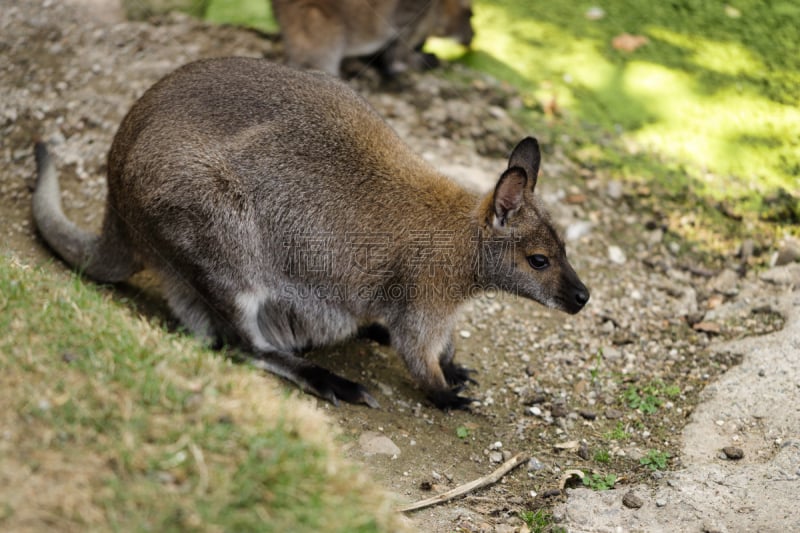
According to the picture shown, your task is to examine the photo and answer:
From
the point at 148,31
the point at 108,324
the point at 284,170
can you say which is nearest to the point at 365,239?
the point at 284,170

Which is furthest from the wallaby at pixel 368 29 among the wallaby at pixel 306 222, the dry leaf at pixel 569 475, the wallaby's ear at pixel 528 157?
the dry leaf at pixel 569 475

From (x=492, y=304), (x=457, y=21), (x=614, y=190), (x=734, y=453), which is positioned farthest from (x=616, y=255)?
(x=457, y=21)

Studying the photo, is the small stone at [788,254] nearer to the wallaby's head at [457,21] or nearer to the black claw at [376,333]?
the black claw at [376,333]

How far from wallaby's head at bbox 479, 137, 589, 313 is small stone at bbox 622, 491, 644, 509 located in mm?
1173

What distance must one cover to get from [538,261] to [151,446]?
266 cm

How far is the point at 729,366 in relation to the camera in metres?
5.69

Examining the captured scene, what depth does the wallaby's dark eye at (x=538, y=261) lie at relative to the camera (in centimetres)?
505

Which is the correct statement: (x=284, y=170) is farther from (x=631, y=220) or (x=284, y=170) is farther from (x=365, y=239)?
(x=631, y=220)

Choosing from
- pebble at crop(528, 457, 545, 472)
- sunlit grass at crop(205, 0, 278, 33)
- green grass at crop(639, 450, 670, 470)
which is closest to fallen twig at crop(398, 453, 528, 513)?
pebble at crop(528, 457, 545, 472)

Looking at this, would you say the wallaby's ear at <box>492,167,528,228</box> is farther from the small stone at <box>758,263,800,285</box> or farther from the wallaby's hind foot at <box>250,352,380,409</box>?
the small stone at <box>758,263,800,285</box>

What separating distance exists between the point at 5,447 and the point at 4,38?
5.27 metres

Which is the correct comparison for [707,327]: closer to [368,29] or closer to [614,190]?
[614,190]

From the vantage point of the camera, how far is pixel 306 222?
198 inches

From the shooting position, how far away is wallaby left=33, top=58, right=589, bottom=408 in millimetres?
4883
